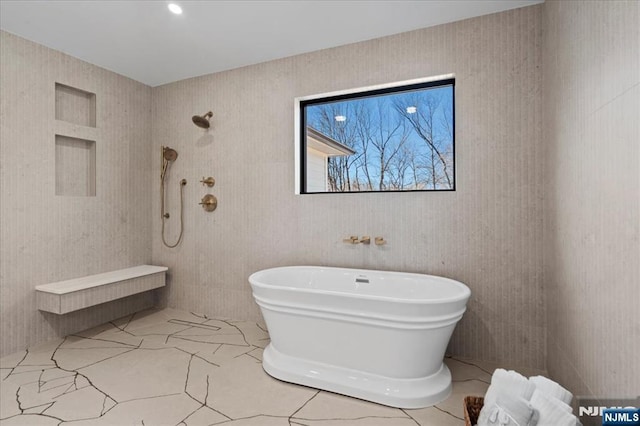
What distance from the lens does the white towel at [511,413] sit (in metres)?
1.40

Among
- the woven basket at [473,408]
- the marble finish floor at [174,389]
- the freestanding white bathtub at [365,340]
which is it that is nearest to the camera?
the woven basket at [473,408]

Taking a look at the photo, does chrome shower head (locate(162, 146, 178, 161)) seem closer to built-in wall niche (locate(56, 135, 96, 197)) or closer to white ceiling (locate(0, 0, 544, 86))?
built-in wall niche (locate(56, 135, 96, 197))

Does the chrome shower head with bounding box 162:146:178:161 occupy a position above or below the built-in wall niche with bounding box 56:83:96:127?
below

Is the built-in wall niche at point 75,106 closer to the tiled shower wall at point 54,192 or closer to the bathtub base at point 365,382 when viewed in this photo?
the tiled shower wall at point 54,192

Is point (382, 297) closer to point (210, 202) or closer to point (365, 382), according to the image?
point (365, 382)

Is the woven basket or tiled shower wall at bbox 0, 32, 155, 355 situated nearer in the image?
the woven basket

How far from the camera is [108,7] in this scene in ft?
7.72

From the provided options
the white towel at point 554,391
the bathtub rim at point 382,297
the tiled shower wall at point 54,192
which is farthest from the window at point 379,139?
the tiled shower wall at point 54,192

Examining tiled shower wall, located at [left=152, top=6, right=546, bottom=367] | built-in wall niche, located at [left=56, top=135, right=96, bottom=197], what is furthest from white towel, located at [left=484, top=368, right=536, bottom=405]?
built-in wall niche, located at [left=56, top=135, right=96, bottom=197]

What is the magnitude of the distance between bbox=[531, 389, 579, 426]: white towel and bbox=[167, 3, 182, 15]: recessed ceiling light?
3072 millimetres

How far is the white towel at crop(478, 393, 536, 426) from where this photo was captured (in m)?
1.40

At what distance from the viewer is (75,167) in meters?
3.19

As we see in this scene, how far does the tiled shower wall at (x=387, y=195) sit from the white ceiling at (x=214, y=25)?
16 centimetres

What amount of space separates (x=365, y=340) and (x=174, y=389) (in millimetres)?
1218
